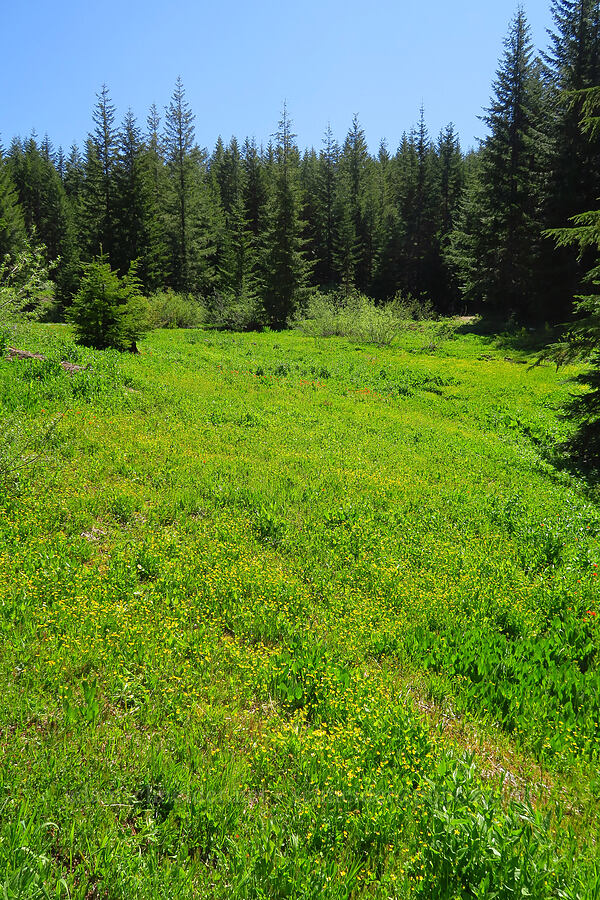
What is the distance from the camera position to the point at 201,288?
167 feet

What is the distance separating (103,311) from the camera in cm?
1581

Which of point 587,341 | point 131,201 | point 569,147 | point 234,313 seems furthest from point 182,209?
point 587,341

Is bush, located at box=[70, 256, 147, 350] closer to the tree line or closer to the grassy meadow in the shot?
the tree line

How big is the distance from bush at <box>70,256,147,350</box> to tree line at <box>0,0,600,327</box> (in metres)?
0.73

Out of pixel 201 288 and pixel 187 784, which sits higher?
pixel 201 288

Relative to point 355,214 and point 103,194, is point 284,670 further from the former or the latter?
point 355,214

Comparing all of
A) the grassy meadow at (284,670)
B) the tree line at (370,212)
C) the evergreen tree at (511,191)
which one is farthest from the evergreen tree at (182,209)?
the grassy meadow at (284,670)

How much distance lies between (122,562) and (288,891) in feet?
11.9

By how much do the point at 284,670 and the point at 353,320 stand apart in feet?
98.9

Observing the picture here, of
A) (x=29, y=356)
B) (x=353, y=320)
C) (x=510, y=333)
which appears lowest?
(x=29, y=356)

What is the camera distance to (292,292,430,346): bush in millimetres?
29547

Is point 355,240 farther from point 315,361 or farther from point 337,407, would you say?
point 337,407

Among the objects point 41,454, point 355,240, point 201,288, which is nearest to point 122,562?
point 41,454

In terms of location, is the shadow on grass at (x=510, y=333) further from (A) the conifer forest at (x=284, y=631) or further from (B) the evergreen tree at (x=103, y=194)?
(B) the evergreen tree at (x=103, y=194)
